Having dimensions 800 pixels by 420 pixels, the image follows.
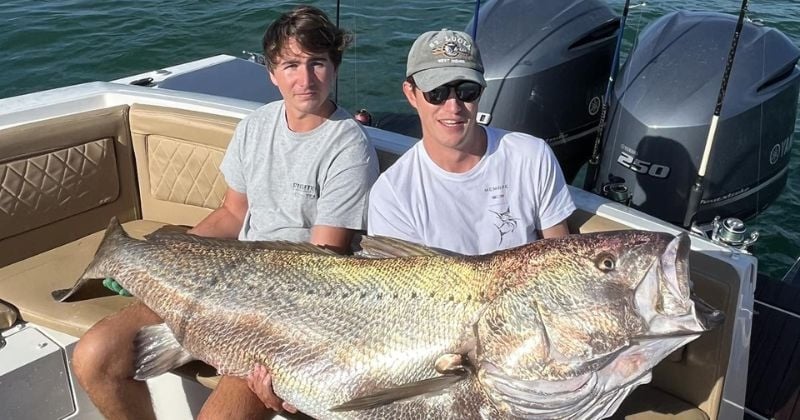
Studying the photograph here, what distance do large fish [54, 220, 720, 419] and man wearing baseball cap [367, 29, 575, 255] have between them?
0.28 meters

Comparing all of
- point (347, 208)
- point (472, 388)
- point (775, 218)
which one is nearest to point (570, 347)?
point (472, 388)

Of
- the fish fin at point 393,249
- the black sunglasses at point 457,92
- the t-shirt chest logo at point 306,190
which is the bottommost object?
the t-shirt chest logo at point 306,190

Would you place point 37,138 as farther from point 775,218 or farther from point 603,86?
point 775,218

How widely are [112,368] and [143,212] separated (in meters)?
1.49

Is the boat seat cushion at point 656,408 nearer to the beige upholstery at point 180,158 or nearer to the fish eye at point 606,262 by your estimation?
the fish eye at point 606,262

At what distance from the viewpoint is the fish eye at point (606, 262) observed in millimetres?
1730

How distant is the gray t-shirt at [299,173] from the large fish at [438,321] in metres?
0.39

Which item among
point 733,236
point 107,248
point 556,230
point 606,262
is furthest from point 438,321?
point 107,248

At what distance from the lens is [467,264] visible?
197cm

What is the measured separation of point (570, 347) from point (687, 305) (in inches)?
11.7

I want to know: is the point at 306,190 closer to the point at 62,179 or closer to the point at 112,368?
the point at 112,368

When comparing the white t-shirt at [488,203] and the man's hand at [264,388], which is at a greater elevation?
the white t-shirt at [488,203]

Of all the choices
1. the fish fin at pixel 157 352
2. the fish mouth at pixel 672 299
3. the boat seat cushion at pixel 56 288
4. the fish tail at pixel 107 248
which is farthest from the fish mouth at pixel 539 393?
the boat seat cushion at pixel 56 288

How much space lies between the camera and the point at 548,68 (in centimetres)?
404
